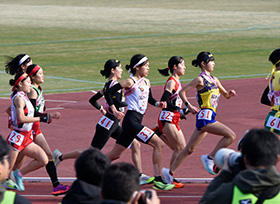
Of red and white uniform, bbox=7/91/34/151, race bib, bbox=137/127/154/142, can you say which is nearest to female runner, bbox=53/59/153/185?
race bib, bbox=137/127/154/142

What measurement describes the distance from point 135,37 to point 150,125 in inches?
901

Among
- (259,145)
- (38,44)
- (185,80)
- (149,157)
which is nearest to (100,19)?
(38,44)

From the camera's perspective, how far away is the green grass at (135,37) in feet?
83.7

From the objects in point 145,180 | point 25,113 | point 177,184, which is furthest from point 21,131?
point 177,184

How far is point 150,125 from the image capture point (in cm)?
1524

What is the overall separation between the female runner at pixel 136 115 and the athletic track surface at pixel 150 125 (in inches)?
21.2

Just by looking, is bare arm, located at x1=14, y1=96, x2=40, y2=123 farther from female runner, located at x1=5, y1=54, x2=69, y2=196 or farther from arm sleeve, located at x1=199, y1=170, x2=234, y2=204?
arm sleeve, located at x1=199, y1=170, x2=234, y2=204

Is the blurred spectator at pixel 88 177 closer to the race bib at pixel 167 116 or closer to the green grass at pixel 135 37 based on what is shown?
the race bib at pixel 167 116

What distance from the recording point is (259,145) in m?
4.51

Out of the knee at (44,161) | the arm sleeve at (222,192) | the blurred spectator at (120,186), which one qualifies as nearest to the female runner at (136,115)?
the knee at (44,161)

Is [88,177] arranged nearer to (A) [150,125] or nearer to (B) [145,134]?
(B) [145,134]

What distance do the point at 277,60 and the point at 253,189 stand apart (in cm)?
588

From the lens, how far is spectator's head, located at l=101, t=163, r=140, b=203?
4152mm

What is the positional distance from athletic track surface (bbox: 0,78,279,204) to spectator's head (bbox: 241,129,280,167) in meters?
4.80
